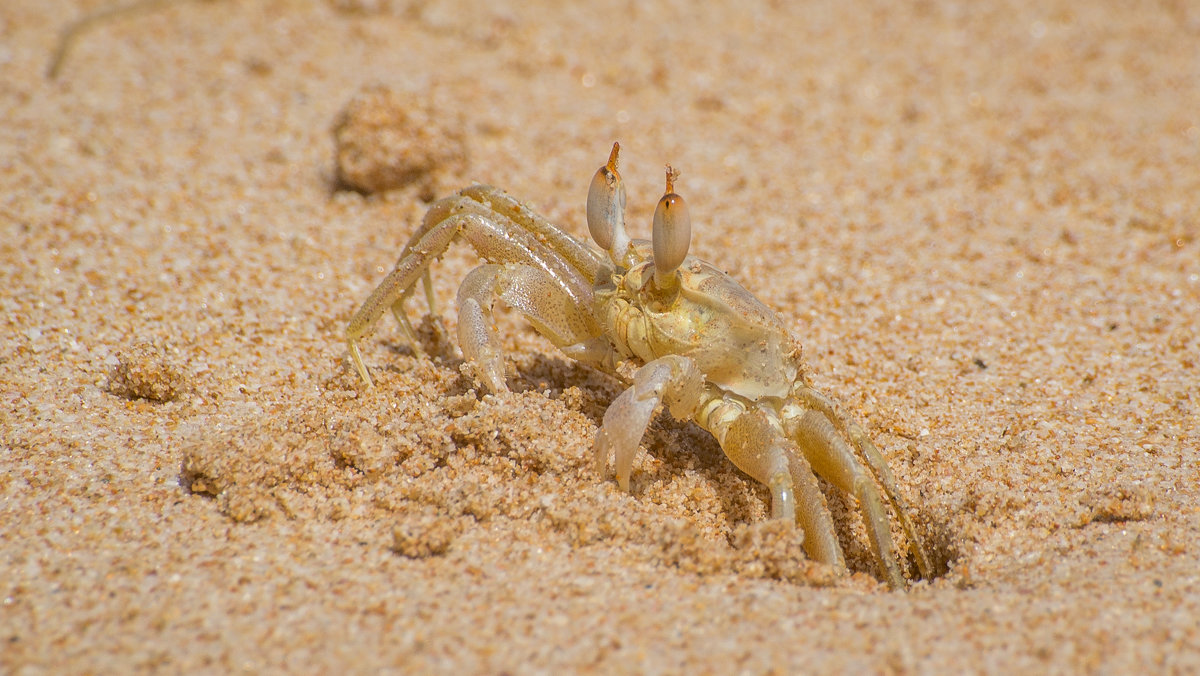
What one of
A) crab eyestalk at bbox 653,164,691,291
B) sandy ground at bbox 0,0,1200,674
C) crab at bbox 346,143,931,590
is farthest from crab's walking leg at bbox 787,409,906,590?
crab eyestalk at bbox 653,164,691,291

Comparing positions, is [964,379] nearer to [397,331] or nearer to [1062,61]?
[397,331]

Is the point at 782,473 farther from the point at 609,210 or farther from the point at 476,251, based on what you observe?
the point at 476,251

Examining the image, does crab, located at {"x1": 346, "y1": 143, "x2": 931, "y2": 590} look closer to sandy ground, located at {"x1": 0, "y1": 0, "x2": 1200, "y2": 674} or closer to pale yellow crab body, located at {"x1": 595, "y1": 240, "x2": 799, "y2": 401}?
pale yellow crab body, located at {"x1": 595, "y1": 240, "x2": 799, "y2": 401}

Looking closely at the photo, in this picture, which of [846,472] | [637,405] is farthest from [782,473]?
[637,405]

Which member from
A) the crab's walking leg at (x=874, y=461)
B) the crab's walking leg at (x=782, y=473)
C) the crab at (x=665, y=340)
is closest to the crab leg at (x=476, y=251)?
the crab at (x=665, y=340)

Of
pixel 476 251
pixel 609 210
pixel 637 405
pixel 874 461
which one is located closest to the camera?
pixel 637 405
